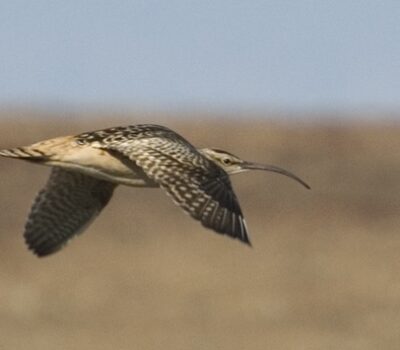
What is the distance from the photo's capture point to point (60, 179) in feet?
67.9

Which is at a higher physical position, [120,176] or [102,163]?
[102,163]

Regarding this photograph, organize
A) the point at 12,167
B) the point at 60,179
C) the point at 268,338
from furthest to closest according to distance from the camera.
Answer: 1. the point at 12,167
2. the point at 268,338
3. the point at 60,179

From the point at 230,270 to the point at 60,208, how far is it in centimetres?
1891

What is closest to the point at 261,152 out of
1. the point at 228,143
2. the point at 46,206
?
the point at 228,143

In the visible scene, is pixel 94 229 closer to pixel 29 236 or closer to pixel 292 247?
pixel 292 247

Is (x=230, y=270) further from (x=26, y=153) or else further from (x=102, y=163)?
(x=26, y=153)

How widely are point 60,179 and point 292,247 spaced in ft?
71.0

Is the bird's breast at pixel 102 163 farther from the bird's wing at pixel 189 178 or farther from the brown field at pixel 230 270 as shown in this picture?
the brown field at pixel 230 270

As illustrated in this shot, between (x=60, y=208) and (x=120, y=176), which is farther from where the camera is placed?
(x=60, y=208)

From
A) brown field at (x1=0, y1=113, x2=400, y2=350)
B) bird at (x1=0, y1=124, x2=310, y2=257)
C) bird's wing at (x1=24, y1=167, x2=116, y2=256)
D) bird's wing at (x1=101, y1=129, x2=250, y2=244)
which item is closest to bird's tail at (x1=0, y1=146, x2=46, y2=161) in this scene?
bird at (x1=0, y1=124, x2=310, y2=257)

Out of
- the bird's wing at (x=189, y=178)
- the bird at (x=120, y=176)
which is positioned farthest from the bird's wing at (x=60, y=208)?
the bird's wing at (x=189, y=178)

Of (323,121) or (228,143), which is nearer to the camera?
(228,143)

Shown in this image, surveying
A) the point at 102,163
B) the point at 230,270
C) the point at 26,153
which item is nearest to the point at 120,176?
the point at 102,163

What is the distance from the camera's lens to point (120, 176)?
754 inches
